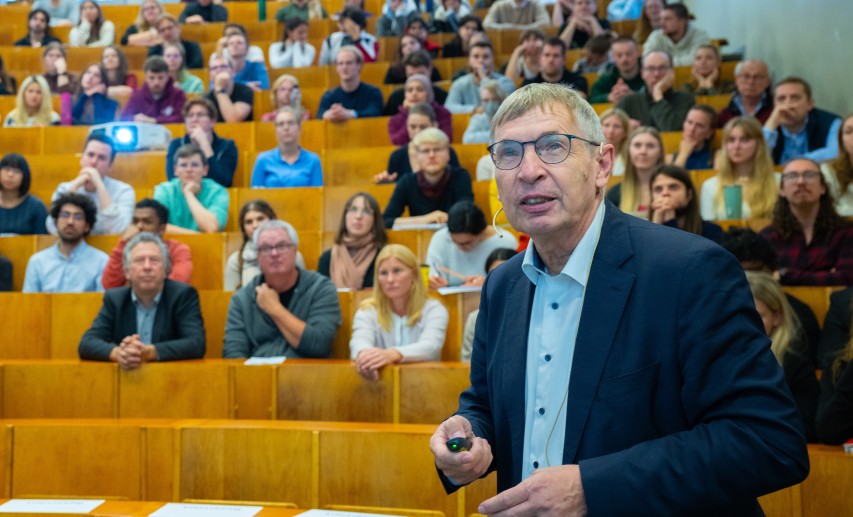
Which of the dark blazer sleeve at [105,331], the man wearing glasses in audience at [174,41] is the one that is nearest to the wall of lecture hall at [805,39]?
the dark blazer sleeve at [105,331]

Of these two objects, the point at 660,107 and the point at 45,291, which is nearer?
the point at 45,291

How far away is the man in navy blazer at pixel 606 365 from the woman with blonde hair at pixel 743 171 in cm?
209

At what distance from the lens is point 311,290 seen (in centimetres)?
252

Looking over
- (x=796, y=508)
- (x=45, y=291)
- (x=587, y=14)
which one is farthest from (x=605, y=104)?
(x=796, y=508)

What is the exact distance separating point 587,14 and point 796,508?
3875mm

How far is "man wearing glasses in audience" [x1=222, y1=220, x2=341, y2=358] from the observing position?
95.9 inches

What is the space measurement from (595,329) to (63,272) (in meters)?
2.39

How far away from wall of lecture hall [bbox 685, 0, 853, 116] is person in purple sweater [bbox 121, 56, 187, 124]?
2.65 meters

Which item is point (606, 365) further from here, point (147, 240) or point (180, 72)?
point (180, 72)

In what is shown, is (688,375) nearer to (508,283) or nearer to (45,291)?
(508,283)

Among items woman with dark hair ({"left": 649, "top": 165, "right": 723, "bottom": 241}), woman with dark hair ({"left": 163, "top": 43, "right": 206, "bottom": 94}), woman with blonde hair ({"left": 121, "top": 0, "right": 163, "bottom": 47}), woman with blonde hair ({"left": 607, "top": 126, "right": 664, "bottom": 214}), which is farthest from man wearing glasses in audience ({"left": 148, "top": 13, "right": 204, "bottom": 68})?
woman with dark hair ({"left": 649, "top": 165, "right": 723, "bottom": 241})

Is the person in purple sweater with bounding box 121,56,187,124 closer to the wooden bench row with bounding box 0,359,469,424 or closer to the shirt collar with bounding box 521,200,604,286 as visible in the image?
the wooden bench row with bounding box 0,359,469,424

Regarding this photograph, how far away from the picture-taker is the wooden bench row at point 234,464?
1711 mm

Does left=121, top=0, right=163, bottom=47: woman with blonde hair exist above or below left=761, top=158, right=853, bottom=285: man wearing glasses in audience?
above
